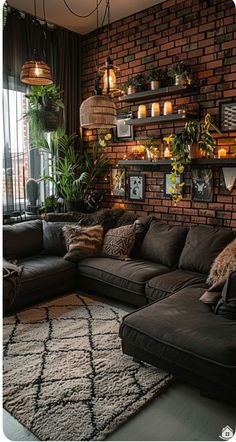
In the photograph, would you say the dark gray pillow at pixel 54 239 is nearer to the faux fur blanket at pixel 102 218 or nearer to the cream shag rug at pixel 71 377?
the faux fur blanket at pixel 102 218

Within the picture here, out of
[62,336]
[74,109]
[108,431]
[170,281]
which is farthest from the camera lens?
[74,109]

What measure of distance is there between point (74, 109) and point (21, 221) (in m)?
1.67

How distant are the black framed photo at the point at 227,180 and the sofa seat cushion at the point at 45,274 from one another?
165 centimetres

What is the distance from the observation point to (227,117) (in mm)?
3305

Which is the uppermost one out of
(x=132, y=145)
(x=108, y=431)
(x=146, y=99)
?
(x=146, y=99)

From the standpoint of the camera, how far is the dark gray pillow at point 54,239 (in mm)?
3805

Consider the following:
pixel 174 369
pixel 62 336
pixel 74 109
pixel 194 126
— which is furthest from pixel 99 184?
pixel 174 369

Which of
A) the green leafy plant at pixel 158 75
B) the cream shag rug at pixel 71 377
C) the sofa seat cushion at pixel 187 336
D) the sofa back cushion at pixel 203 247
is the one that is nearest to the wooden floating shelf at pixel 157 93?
the green leafy plant at pixel 158 75

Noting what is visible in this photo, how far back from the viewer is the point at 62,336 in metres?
2.72

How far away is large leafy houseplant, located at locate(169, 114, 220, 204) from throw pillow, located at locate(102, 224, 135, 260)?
80cm

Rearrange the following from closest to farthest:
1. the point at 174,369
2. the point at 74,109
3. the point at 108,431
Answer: the point at 108,431
the point at 174,369
the point at 74,109

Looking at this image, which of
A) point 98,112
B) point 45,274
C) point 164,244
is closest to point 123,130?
point 98,112

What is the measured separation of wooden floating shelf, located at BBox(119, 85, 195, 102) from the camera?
137 inches

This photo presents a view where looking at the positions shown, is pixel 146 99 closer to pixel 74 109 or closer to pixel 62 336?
pixel 74 109
